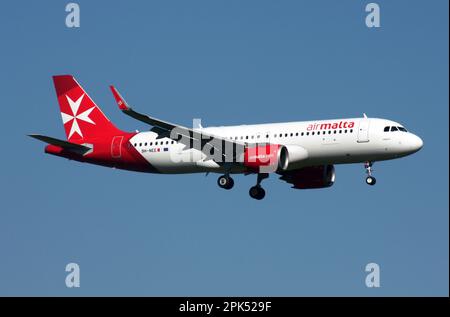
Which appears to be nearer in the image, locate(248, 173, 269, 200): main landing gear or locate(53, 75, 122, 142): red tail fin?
locate(248, 173, 269, 200): main landing gear

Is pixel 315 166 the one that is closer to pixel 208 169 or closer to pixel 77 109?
pixel 208 169

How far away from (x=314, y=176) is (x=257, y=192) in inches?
166

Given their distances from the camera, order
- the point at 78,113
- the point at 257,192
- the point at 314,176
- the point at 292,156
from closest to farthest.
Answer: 1. the point at 292,156
2. the point at 257,192
3. the point at 314,176
4. the point at 78,113

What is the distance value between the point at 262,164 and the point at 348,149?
5.22m

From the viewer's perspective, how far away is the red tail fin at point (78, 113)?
3209 inches

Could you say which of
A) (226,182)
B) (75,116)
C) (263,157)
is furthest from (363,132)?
(75,116)

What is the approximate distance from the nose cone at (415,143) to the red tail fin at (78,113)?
65.8ft

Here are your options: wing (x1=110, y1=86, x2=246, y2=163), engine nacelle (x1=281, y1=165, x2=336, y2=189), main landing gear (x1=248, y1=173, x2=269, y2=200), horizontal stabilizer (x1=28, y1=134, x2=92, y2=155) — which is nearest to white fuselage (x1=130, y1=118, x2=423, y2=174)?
wing (x1=110, y1=86, x2=246, y2=163)

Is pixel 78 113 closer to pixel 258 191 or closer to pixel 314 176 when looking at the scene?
pixel 258 191

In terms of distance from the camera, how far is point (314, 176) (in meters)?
78.2

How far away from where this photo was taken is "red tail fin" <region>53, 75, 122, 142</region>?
81500mm

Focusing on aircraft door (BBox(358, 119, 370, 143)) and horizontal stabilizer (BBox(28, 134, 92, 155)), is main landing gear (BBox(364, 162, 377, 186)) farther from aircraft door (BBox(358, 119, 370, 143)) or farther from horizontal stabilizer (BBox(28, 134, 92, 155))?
horizontal stabilizer (BBox(28, 134, 92, 155))
